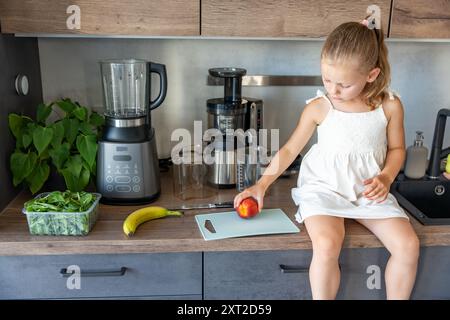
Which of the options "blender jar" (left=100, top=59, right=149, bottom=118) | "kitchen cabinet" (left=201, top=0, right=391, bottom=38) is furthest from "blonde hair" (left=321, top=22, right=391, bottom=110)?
"blender jar" (left=100, top=59, right=149, bottom=118)

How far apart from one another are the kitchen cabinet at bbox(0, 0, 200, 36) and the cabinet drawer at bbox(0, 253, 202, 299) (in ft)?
1.94

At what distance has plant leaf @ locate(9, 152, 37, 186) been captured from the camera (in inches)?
48.4

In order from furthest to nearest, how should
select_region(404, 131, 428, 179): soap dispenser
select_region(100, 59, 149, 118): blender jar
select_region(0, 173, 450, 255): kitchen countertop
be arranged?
select_region(404, 131, 428, 179): soap dispenser, select_region(100, 59, 149, 118): blender jar, select_region(0, 173, 450, 255): kitchen countertop

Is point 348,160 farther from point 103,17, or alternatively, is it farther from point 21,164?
point 21,164

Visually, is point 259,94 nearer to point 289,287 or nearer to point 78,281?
point 289,287

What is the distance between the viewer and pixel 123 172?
1.23 metres

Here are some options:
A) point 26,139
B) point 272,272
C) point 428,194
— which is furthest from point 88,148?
point 428,194

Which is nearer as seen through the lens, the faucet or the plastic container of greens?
the plastic container of greens

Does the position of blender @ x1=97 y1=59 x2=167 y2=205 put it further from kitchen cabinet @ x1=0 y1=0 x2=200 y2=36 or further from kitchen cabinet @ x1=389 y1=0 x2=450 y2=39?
kitchen cabinet @ x1=389 y1=0 x2=450 y2=39

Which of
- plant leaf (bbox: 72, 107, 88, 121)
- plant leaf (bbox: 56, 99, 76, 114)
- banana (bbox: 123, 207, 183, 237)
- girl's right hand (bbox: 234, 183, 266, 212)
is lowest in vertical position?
banana (bbox: 123, 207, 183, 237)

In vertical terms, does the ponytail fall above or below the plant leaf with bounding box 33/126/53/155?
above

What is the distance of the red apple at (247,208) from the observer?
3.80 feet

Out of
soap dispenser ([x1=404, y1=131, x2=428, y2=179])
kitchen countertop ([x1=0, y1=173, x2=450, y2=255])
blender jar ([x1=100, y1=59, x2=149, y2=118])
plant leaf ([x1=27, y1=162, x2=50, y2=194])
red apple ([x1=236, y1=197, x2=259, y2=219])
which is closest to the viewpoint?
kitchen countertop ([x1=0, y1=173, x2=450, y2=255])

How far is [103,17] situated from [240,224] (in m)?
0.65
